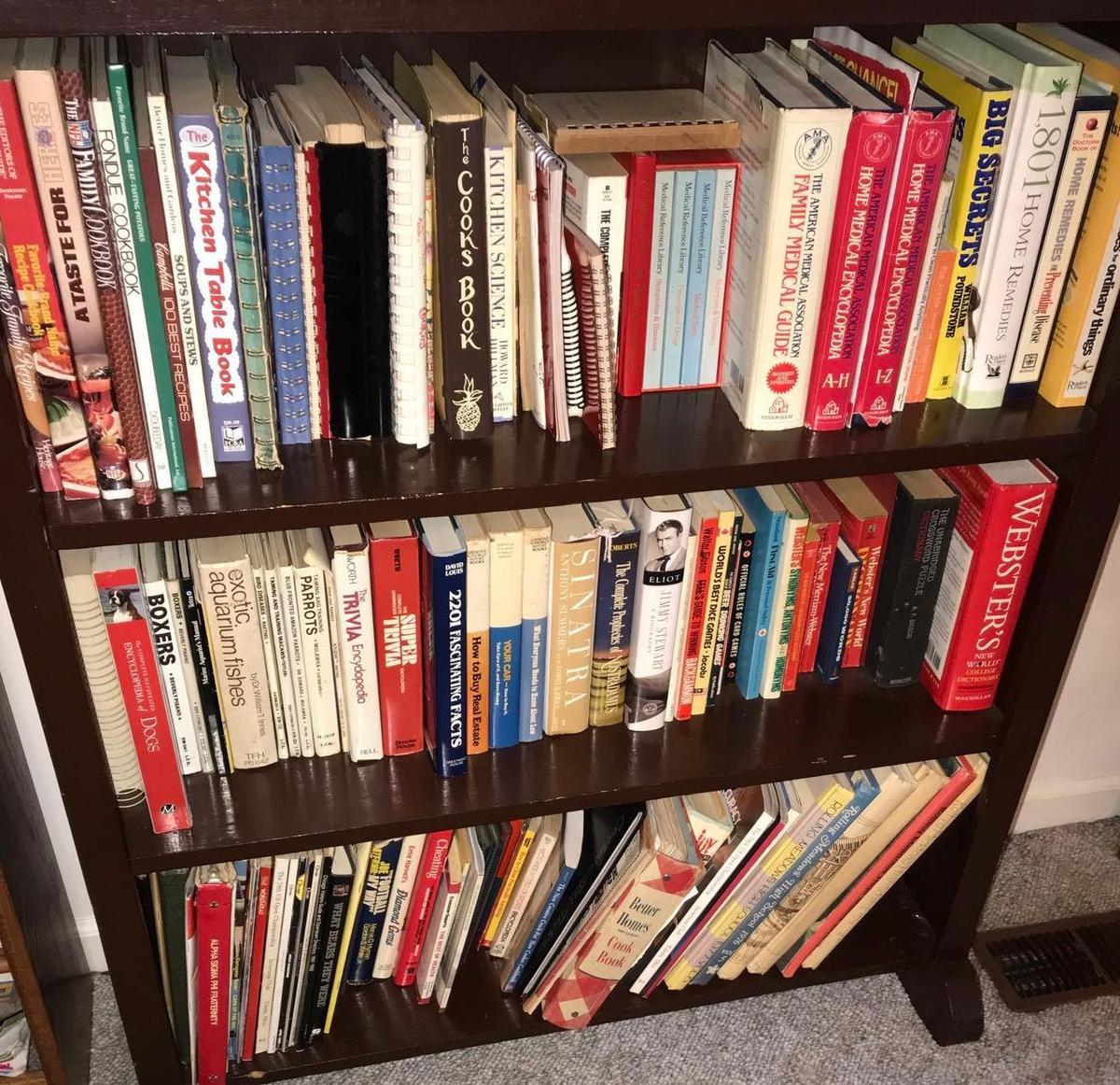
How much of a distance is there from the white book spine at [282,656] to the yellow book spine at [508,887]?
259 millimetres

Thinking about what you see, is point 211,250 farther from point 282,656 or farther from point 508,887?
point 508,887

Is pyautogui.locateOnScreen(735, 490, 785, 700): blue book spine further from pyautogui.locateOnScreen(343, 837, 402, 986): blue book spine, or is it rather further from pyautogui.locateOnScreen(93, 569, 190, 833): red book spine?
pyautogui.locateOnScreen(93, 569, 190, 833): red book spine

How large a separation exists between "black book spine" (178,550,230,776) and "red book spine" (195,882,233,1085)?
0.13 m

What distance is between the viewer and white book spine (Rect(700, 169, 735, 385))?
100 cm

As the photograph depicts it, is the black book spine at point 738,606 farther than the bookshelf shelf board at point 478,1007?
No

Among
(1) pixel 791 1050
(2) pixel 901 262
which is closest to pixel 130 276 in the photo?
(2) pixel 901 262

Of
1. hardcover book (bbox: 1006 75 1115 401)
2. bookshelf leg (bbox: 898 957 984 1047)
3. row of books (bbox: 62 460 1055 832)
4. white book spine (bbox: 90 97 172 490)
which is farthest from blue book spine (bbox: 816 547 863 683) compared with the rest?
white book spine (bbox: 90 97 172 490)

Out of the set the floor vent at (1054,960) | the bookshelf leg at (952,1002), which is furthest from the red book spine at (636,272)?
the floor vent at (1054,960)

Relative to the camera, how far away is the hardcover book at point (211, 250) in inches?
32.7

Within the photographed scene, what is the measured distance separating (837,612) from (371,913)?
59 cm

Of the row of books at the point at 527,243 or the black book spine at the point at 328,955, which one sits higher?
the row of books at the point at 527,243

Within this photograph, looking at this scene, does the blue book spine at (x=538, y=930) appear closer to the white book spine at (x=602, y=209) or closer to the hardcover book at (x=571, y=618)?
the hardcover book at (x=571, y=618)

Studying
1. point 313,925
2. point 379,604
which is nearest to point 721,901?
point 313,925

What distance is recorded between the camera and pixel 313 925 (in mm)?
1276
